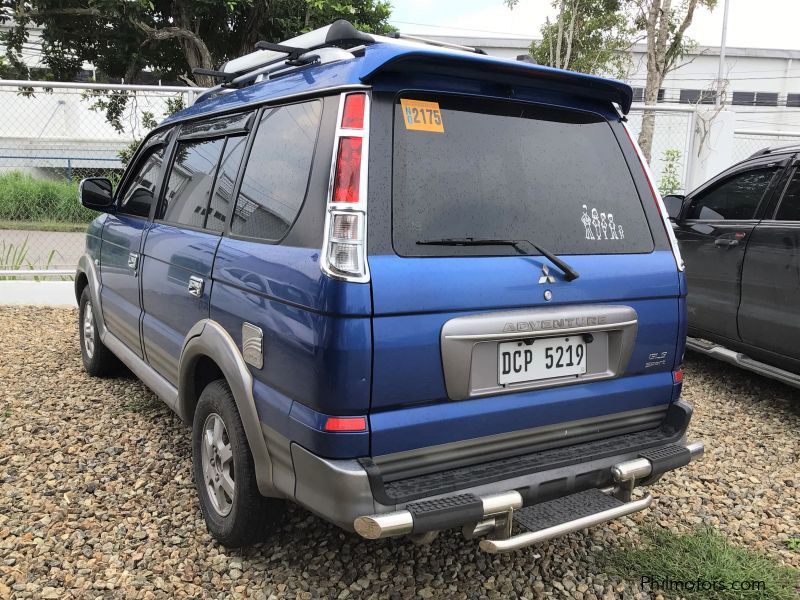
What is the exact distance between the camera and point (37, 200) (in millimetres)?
7578

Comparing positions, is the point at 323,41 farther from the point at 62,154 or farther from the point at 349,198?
the point at 62,154

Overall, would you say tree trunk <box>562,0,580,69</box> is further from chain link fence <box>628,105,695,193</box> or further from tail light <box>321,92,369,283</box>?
tail light <box>321,92,369,283</box>

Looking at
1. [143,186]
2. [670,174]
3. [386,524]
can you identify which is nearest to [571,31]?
[670,174]

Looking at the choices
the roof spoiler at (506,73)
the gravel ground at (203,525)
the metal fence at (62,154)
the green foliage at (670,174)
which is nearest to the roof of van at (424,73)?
the roof spoiler at (506,73)

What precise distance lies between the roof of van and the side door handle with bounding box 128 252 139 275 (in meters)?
1.25

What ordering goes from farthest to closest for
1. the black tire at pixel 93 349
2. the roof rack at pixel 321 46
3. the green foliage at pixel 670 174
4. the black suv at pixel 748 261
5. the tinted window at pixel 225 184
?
the green foliage at pixel 670 174, the black tire at pixel 93 349, the black suv at pixel 748 261, the tinted window at pixel 225 184, the roof rack at pixel 321 46

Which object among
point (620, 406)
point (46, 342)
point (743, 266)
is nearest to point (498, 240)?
point (620, 406)

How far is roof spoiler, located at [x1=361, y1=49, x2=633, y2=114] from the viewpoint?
2117mm

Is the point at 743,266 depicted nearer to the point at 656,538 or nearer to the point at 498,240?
the point at 656,538

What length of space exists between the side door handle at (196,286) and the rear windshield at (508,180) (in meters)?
1.07

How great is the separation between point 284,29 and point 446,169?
44.4 ft

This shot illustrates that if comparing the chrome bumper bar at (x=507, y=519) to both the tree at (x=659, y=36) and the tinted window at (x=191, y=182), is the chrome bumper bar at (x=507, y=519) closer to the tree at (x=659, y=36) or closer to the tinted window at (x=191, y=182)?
the tinted window at (x=191, y=182)

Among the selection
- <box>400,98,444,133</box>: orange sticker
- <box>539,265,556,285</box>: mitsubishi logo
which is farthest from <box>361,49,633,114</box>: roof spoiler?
<box>539,265,556,285</box>: mitsubishi logo

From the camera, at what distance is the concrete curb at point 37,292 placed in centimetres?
741
